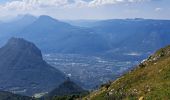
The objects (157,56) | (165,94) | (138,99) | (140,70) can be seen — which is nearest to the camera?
(165,94)

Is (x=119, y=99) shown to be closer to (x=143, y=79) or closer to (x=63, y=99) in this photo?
(x=143, y=79)

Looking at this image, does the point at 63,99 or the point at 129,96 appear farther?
the point at 63,99

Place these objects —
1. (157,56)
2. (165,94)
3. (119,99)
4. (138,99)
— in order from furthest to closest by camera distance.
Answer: (157,56), (119,99), (138,99), (165,94)

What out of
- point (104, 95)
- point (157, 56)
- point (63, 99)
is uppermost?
point (157, 56)

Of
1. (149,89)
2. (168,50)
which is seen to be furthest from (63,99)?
(149,89)

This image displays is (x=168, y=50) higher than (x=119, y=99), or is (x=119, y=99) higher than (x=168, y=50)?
(x=168, y=50)

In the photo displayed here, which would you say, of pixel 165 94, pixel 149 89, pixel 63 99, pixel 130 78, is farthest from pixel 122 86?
pixel 63 99

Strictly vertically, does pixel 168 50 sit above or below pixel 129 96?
above

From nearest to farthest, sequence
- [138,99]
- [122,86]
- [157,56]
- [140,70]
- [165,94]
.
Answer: [165,94], [138,99], [122,86], [140,70], [157,56]

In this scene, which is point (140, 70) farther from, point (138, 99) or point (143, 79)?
point (138, 99)
